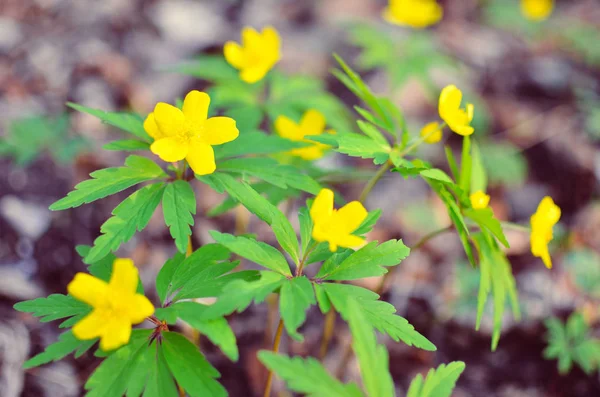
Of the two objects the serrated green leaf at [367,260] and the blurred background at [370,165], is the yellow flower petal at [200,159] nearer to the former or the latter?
the serrated green leaf at [367,260]

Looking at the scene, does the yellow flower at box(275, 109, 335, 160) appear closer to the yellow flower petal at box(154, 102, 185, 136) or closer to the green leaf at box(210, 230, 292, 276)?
the yellow flower petal at box(154, 102, 185, 136)

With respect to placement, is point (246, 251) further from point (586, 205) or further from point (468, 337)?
point (586, 205)

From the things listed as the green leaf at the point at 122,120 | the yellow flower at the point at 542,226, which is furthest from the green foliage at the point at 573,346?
the green leaf at the point at 122,120

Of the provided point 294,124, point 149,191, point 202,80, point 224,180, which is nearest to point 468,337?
point 294,124

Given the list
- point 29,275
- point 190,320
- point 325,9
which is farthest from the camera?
point 325,9

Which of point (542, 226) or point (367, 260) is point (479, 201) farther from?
point (367, 260)

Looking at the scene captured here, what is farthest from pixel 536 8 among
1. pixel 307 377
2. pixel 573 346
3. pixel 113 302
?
pixel 113 302
